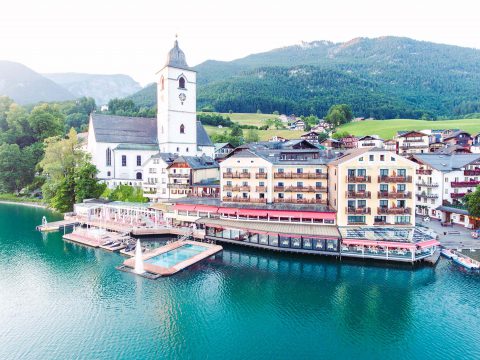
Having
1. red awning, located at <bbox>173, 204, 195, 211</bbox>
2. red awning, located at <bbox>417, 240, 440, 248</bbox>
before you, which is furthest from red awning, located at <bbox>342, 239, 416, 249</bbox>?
red awning, located at <bbox>173, 204, 195, 211</bbox>

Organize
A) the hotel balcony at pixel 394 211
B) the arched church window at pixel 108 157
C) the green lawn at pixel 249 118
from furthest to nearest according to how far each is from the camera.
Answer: the green lawn at pixel 249 118 → the arched church window at pixel 108 157 → the hotel balcony at pixel 394 211

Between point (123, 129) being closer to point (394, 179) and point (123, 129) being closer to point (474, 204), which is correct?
point (394, 179)

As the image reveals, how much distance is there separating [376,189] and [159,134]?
51.4 meters

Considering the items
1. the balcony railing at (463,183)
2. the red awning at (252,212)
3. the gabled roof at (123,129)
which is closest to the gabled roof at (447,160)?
the balcony railing at (463,183)

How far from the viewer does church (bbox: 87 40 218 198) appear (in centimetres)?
7162

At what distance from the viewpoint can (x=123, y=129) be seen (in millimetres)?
75688

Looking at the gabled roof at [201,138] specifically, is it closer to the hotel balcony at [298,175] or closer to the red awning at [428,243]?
the hotel balcony at [298,175]

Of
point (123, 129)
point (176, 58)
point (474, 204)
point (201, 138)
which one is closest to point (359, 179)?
point (474, 204)

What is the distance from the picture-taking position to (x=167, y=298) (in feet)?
97.1

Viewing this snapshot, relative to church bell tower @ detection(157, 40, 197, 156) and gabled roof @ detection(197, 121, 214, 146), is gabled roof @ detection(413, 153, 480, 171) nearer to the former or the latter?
church bell tower @ detection(157, 40, 197, 156)

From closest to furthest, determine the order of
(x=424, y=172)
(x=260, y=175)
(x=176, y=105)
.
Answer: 1. (x=260, y=175)
2. (x=424, y=172)
3. (x=176, y=105)

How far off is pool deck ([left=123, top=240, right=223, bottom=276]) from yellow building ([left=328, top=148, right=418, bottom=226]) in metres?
16.5

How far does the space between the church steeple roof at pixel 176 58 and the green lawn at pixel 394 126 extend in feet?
249

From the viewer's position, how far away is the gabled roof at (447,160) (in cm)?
5169
